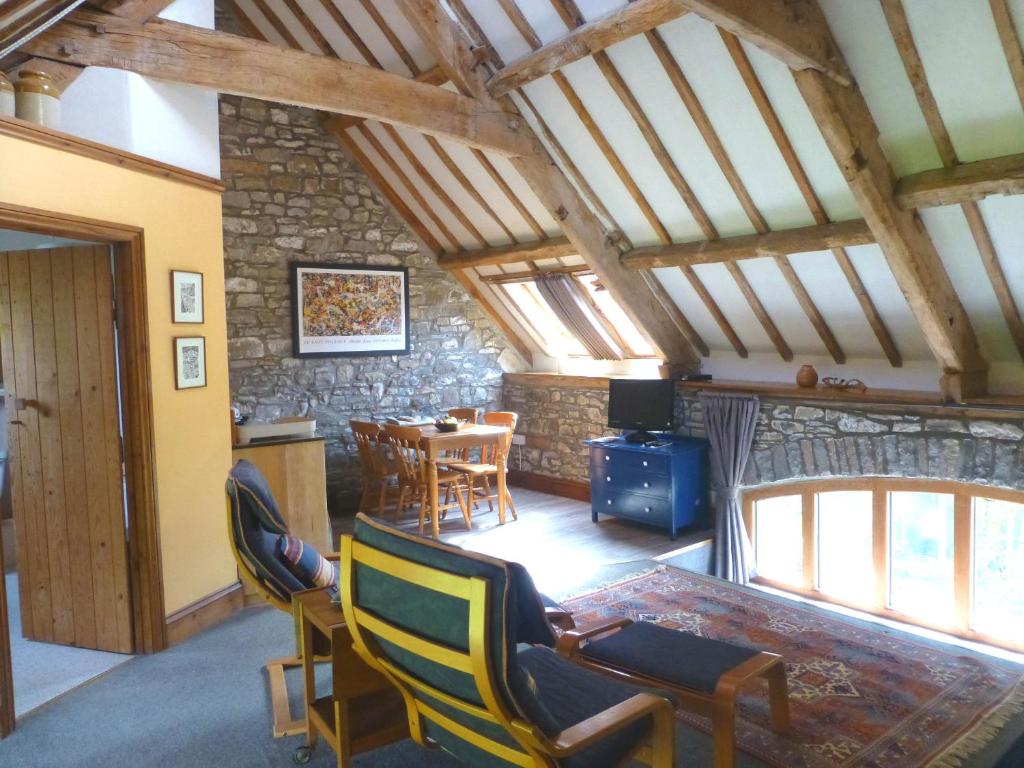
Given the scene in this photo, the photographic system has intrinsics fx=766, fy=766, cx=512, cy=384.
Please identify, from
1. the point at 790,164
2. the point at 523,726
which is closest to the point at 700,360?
the point at 790,164

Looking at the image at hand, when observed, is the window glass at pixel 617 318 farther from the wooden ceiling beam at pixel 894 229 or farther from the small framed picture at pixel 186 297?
the small framed picture at pixel 186 297

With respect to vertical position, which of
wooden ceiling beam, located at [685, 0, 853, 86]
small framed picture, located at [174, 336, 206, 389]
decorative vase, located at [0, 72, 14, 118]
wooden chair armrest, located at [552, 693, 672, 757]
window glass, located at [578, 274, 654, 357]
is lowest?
wooden chair armrest, located at [552, 693, 672, 757]

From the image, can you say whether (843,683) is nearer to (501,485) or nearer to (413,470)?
(501,485)

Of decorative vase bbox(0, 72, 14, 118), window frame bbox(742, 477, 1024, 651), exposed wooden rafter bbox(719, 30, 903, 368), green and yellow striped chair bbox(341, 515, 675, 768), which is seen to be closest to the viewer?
green and yellow striped chair bbox(341, 515, 675, 768)

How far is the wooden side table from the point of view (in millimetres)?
2658

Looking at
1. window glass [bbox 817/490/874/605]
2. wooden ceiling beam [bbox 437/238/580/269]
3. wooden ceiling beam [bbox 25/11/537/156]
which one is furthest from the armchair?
window glass [bbox 817/490/874/605]

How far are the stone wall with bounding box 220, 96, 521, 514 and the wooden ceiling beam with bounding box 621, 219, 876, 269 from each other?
2.54 meters

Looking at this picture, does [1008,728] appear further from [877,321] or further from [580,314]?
[580,314]

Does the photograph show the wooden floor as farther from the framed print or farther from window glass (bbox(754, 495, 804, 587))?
the framed print

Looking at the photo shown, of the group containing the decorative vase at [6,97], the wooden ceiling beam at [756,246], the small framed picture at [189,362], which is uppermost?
the decorative vase at [6,97]

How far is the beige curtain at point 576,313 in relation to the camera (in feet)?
23.7

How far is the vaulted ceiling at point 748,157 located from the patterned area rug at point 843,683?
1.95 meters

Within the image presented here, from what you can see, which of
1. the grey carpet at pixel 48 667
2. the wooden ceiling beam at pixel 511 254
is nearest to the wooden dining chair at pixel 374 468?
the wooden ceiling beam at pixel 511 254

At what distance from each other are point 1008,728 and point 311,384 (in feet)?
19.1
